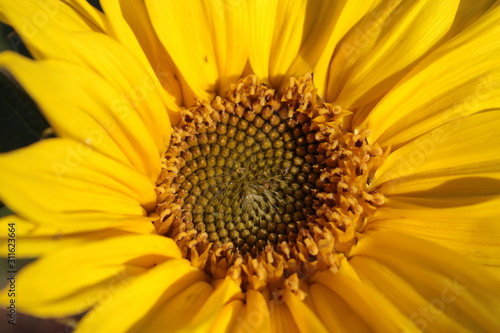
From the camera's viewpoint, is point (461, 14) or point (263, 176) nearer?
point (461, 14)

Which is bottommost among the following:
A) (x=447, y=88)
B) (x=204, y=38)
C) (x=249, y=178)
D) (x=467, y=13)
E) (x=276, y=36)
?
(x=249, y=178)

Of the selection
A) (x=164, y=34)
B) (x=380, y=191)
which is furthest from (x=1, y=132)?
(x=380, y=191)

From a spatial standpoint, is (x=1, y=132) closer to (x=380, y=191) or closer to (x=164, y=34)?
(x=164, y=34)

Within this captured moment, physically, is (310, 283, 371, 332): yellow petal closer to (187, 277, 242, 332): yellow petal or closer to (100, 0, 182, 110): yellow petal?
(187, 277, 242, 332): yellow petal

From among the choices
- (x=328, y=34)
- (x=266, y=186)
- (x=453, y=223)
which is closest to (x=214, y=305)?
(x=266, y=186)

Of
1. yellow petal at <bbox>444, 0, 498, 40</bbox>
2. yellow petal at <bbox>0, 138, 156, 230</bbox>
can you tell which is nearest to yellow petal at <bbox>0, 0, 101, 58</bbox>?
yellow petal at <bbox>0, 138, 156, 230</bbox>

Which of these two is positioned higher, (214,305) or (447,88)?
(447,88)

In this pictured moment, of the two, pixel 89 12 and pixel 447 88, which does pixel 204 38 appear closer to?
pixel 89 12
